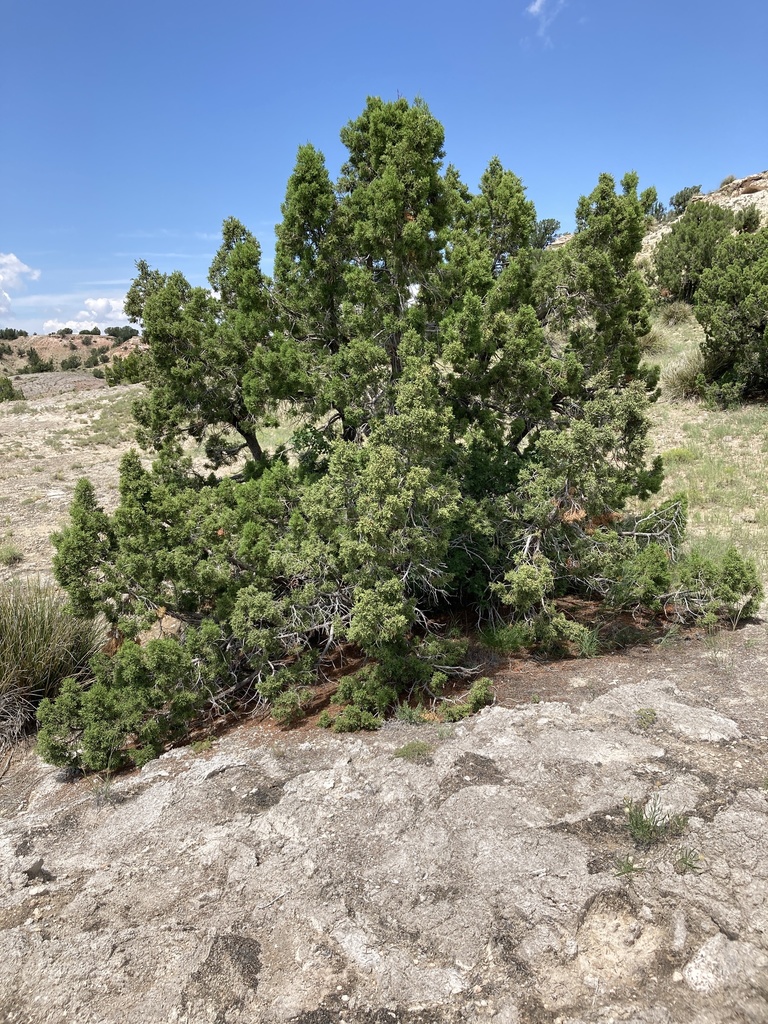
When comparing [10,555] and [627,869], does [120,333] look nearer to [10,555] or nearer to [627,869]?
[10,555]

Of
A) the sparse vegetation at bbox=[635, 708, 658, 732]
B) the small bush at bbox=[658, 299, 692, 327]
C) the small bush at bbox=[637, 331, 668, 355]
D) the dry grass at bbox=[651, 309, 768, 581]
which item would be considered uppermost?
the small bush at bbox=[658, 299, 692, 327]

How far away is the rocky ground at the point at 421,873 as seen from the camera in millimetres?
2402

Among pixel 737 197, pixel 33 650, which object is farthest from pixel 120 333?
pixel 33 650

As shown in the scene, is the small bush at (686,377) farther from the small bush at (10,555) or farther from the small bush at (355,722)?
the small bush at (10,555)

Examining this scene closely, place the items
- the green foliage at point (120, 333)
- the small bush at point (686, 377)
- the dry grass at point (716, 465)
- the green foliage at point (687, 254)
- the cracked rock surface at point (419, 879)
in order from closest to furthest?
the cracked rock surface at point (419, 879), the dry grass at point (716, 465), the small bush at point (686, 377), the green foliage at point (687, 254), the green foliage at point (120, 333)

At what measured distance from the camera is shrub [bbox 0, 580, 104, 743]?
5.33m

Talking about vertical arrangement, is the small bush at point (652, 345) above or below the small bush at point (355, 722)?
above

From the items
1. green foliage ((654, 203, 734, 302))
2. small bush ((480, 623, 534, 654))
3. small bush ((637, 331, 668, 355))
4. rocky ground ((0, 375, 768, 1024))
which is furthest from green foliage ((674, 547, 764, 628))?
green foliage ((654, 203, 734, 302))

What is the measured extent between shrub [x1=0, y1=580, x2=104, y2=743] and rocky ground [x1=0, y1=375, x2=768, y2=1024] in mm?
717

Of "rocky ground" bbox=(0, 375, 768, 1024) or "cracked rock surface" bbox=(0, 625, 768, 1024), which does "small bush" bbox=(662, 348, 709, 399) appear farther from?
"cracked rock surface" bbox=(0, 625, 768, 1024)

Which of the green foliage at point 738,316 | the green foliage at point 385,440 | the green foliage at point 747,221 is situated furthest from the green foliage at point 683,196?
the green foliage at point 385,440

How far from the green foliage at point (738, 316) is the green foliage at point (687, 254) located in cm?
576

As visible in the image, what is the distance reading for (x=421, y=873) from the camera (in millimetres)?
3027

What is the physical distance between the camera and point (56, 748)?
4.49 meters
